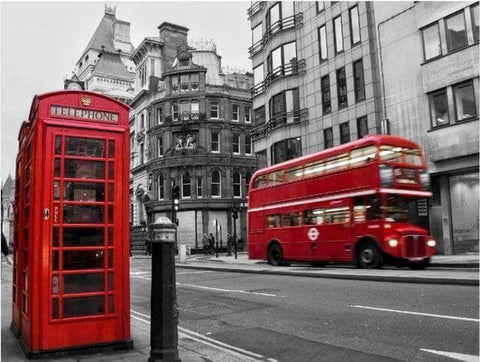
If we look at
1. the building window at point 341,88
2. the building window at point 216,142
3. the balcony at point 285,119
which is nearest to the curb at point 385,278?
the building window at point 341,88

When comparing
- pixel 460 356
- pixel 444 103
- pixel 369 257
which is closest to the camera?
pixel 460 356

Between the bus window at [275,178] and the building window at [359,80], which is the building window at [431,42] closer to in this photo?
the building window at [359,80]

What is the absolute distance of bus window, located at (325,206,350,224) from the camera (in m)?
16.9

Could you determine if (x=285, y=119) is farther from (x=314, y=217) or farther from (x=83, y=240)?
(x=83, y=240)

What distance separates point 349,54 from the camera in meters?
26.8

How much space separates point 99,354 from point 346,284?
8.18 metres

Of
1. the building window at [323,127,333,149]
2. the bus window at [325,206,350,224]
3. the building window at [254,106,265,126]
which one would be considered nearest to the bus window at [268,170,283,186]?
the bus window at [325,206,350,224]

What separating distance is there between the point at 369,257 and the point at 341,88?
14.1 m

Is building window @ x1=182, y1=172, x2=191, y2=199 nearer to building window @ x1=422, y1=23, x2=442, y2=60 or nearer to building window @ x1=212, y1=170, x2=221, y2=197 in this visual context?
building window @ x1=212, y1=170, x2=221, y2=197

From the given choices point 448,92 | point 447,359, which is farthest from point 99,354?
point 448,92

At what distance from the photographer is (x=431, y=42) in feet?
72.2

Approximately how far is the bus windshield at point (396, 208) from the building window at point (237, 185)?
31502 millimetres

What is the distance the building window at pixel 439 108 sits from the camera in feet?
69.5

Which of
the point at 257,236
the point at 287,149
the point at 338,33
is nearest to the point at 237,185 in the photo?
the point at 287,149
